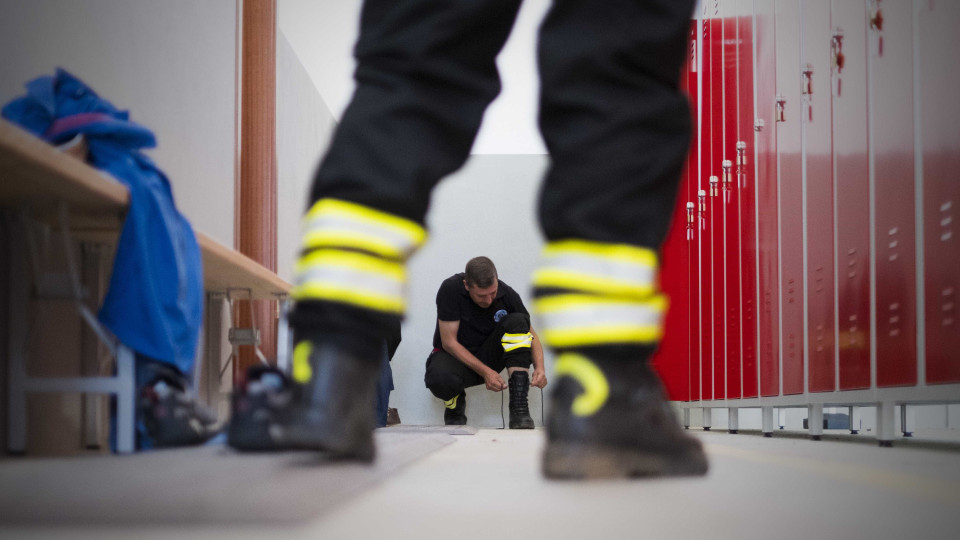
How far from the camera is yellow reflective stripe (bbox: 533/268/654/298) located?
762mm

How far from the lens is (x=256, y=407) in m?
0.90

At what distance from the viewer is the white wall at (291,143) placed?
5086 mm

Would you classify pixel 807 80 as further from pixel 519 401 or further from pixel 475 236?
pixel 475 236

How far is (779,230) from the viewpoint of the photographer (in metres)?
2.94

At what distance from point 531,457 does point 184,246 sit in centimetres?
112

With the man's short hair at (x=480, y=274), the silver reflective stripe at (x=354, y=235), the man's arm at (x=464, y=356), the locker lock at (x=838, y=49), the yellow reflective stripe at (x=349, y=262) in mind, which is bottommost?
the man's arm at (x=464, y=356)

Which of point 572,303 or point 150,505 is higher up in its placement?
point 572,303

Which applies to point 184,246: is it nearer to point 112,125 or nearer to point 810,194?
point 112,125

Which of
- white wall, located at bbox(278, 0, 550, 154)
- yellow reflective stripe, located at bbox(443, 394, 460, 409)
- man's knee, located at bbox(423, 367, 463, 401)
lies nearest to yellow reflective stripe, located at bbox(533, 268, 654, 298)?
white wall, located at bbox(278, 0, 550, 154)

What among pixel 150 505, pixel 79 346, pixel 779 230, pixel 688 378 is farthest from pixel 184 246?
pixel 688 378

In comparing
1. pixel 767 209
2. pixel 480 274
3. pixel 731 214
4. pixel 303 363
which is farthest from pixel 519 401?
pixel 303 363

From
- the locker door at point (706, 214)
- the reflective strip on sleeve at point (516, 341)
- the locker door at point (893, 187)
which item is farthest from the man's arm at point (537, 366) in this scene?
the locker door at point (893, 187)

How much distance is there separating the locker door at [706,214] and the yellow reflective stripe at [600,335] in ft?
11.6

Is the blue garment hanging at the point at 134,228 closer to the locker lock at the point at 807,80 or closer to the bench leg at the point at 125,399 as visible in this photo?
the bench leg at the point at 125,399
